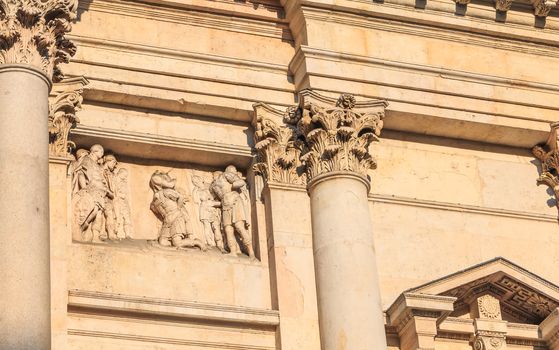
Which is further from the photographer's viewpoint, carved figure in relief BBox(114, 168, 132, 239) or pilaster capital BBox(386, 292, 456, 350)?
carved figure in relief BBox(114, 168, 132, 239)

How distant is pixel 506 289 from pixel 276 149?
3.19 m

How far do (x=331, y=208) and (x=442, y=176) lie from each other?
204cm

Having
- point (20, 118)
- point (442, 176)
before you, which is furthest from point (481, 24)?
point (20, 118)

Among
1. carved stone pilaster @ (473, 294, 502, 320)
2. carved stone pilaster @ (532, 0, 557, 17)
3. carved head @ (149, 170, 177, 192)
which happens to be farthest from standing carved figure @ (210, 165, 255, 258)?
carved stone pilaster @ (532, 0, 557, 17)

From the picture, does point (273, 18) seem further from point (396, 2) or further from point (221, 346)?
point (221, 346)

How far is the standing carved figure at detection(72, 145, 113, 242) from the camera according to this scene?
1898cm

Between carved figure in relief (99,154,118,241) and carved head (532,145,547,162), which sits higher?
carved head (532,145,547,162)

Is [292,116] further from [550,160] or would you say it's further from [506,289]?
[550,160]

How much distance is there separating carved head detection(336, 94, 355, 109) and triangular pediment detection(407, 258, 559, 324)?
90.8 inches

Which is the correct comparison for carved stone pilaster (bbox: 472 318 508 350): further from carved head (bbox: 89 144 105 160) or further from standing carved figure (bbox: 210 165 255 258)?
carved head (bbox: 89 144 105 160)

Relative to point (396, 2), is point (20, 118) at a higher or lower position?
lower

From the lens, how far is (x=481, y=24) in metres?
21.5

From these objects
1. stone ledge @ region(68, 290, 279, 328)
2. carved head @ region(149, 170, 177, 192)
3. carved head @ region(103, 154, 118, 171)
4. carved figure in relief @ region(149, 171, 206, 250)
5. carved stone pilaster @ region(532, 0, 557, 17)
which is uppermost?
carved stone pilaster @ region(532, 0, 557, 17)

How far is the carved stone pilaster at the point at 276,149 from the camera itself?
19875 mm
